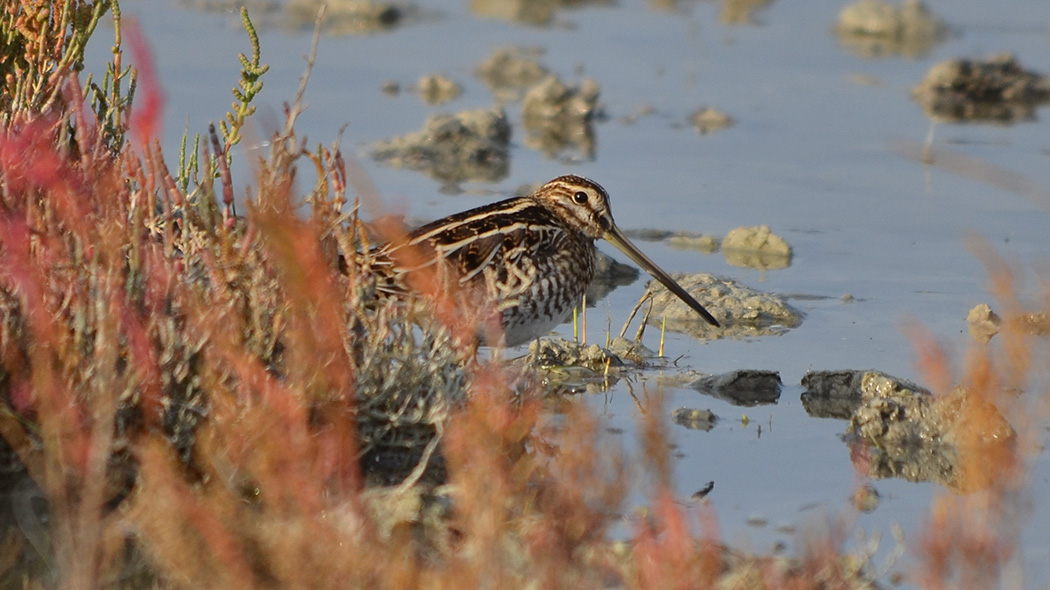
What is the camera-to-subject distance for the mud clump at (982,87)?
1071cm

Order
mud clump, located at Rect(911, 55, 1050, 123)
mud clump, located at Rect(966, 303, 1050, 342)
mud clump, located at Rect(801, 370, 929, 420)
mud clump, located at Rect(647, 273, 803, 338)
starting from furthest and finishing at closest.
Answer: mud clump, located at Rect(911, 55, 1050, 123)
mud clump, located at Rect(647, 273, 803, 338)
mud clump, located at Rect(966, 303, 1050, 342)
mud clump, located at Rect(801, 370, 929, 420)

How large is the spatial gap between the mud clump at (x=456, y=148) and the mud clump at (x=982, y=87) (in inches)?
122

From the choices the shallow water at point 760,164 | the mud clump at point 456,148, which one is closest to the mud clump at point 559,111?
the shallow water at point 760,164

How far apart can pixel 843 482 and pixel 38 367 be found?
7.40 feet

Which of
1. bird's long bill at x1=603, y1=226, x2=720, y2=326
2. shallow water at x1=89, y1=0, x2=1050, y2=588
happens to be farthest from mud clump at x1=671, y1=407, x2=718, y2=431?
bird's long bill at x1=603, y1=226, x2=720, y2=326

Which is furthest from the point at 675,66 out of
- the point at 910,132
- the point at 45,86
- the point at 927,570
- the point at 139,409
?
the point at 927,570

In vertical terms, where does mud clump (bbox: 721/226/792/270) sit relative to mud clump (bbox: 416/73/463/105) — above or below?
above

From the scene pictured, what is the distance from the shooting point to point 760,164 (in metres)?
9.16

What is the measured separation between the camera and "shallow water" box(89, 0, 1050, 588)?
4930mm

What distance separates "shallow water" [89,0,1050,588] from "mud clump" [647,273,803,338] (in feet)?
0.40

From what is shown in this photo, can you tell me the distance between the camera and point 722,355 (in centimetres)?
602

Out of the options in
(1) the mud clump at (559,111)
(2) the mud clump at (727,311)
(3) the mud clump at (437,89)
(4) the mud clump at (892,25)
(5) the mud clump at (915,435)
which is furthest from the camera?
(4) the mud clump at (892,25)

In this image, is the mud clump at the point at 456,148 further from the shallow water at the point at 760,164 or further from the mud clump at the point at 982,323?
the mud clump at the point at 982,323

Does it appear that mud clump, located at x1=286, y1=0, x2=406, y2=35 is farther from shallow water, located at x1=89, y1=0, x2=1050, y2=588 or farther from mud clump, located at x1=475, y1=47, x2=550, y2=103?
mud clump, located at x1=475, y1=47, x2=550, y2=103
